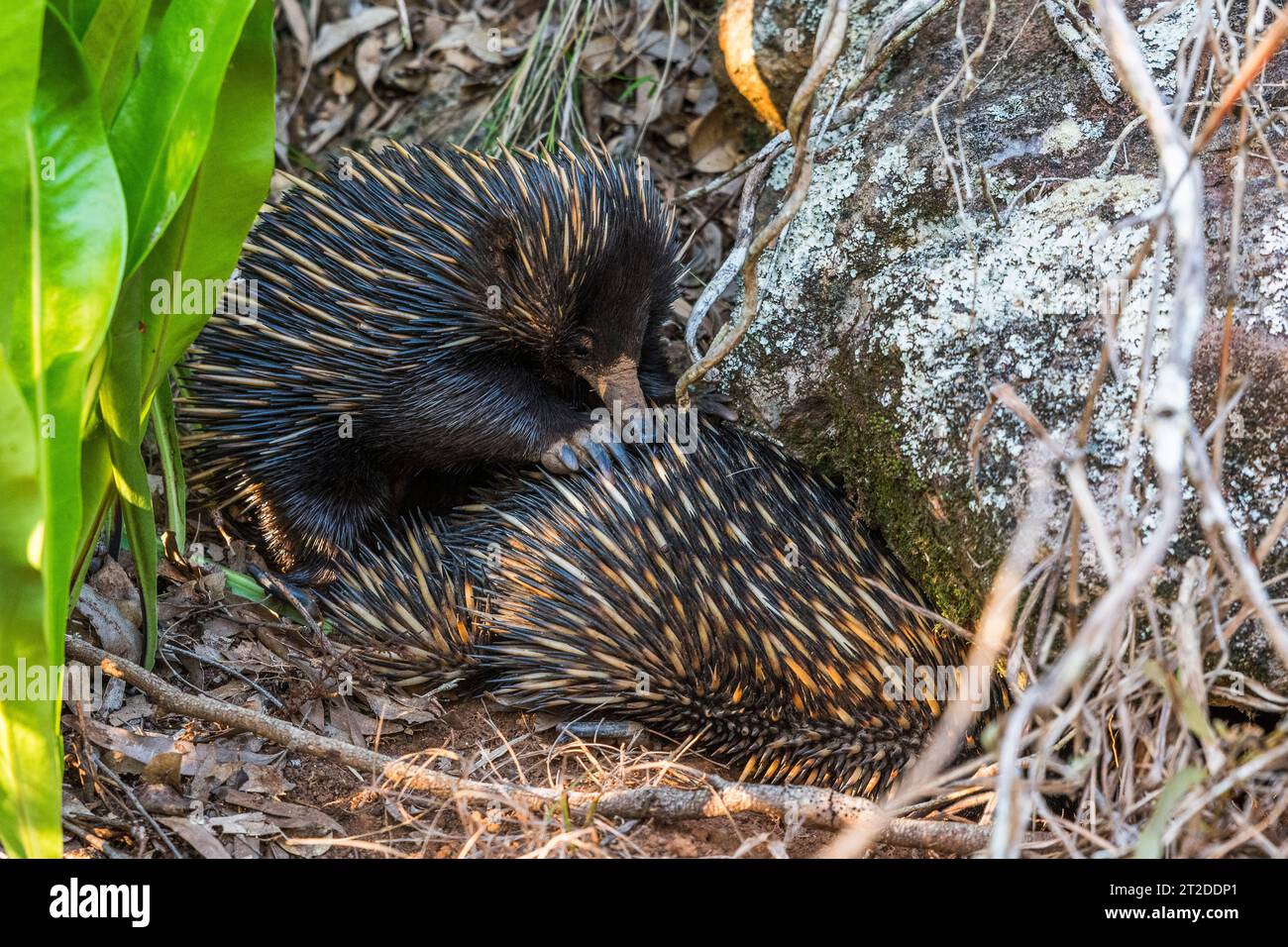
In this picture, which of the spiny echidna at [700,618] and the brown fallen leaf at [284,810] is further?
the spiny echidna at [700,618]

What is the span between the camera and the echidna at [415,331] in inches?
125

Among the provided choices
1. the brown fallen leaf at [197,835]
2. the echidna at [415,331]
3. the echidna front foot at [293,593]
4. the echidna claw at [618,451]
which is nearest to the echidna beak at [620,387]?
the echidna at [415,331]

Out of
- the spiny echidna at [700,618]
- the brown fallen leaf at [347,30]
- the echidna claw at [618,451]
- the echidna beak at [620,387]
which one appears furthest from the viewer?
the brown fallen leaf at [347,30]

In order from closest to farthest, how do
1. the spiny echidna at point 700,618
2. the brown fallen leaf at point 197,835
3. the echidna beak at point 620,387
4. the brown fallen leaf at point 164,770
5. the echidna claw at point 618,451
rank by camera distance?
1. the brown fallen leaf at point 197,835
2. the brown fallen leaf at point 164,770
3. the spiny echidna at point 700,618
4. the echidna claw at point 618,451
5. the echidna beak at point 620,387

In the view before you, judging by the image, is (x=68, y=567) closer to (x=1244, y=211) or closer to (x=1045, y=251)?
(x=1045, y=251)

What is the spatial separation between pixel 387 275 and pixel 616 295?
0.62 meters

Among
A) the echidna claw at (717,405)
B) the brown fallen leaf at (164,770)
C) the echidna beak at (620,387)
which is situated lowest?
the brown fallen leaf at (164,770)

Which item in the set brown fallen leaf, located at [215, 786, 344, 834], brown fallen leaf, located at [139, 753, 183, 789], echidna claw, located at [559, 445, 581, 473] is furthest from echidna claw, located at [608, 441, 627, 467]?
brown fallen leaf, located at [139, 753, 183, 789]

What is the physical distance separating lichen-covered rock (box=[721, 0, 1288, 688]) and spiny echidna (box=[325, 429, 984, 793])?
153 millimetres

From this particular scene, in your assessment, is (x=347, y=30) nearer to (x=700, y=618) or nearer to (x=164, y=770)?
(x=700, y=618)

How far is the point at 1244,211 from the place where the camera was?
8.34 ft

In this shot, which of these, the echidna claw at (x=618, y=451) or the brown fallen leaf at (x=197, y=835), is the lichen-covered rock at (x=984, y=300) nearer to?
the echidna claw at (x=618, y=451)

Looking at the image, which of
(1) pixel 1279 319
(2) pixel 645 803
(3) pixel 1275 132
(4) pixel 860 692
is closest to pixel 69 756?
(2) pixel 645 803

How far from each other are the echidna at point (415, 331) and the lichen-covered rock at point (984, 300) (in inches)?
19.6
